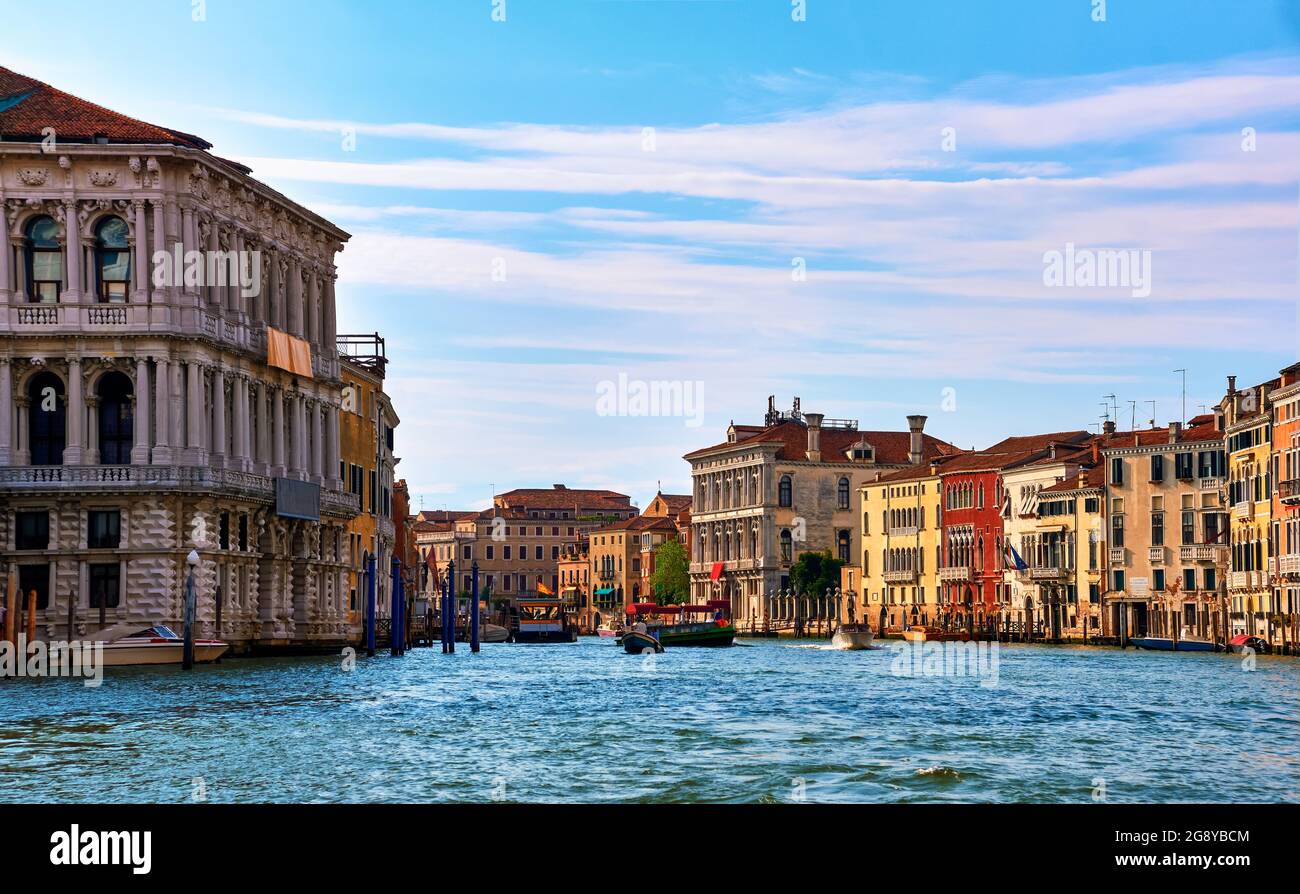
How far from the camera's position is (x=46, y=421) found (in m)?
42.7

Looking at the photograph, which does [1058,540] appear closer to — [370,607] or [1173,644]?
[1173,644]

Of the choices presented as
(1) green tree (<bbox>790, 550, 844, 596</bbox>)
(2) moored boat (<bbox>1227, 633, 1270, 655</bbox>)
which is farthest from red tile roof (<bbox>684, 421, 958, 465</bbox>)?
(2) moored boat (<bbox>1227, 633, 1270, 655</bbox>)

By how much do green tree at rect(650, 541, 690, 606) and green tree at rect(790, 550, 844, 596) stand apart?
20415mm

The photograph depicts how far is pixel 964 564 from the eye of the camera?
91125mm

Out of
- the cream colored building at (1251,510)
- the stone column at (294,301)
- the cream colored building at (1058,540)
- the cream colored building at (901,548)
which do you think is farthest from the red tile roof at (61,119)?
the cream colored building at (901,548)

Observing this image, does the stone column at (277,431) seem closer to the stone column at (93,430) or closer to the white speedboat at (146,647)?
the stone column at (93,430)

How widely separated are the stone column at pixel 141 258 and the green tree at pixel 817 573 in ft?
230

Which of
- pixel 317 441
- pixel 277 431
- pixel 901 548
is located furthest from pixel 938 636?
pixel 277 431

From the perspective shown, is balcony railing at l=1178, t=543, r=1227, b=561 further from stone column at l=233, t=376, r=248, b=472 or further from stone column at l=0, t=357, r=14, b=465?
stone column at l=0, t=357, r=14, b=465

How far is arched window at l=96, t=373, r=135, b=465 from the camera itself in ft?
140

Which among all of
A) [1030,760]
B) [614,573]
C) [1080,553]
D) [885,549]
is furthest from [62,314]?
[614,573]

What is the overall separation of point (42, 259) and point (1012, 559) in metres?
51.4

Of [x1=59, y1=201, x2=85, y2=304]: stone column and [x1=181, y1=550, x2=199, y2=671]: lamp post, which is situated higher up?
[x1=59, y1=201, x2=85, y2=304]: stone column
